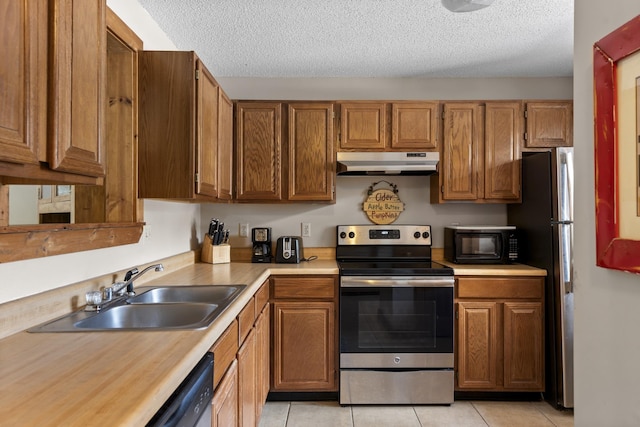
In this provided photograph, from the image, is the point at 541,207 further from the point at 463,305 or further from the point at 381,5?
the point at 381,5

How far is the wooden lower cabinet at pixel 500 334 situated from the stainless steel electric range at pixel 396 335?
0.37 feet

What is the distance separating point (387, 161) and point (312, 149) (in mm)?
558

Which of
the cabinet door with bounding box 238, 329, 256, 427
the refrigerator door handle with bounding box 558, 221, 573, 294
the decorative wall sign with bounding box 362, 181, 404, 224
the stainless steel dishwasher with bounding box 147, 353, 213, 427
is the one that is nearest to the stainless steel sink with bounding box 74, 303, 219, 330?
the cabinet door with bounding box 238, 329, 256, 427

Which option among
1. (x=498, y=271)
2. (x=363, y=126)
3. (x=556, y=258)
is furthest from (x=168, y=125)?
(x=556, y=258)

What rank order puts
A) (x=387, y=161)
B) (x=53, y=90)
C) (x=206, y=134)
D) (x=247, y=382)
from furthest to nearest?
(x=387, y=161) < (x=206, y=134) < (x=247, y=382) < (x=53, y=90)

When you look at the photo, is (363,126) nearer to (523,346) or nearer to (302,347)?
(302,347)

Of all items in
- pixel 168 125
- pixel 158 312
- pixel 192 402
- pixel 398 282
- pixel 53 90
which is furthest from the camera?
pixel 398 282

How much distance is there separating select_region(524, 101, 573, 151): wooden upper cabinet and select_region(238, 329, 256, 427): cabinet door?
2.44 meters

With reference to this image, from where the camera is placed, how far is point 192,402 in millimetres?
1046

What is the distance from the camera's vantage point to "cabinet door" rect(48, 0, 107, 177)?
3.12 ft

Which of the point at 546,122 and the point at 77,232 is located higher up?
the point at 546,122

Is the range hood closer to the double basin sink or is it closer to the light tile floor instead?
the double basin sink

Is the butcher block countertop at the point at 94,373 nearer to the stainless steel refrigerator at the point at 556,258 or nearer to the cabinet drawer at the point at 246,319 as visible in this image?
the cabinet drawer at the point at 246,319

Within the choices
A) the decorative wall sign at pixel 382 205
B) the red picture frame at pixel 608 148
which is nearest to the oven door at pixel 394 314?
the decorative wall sign at pixel 382 205
